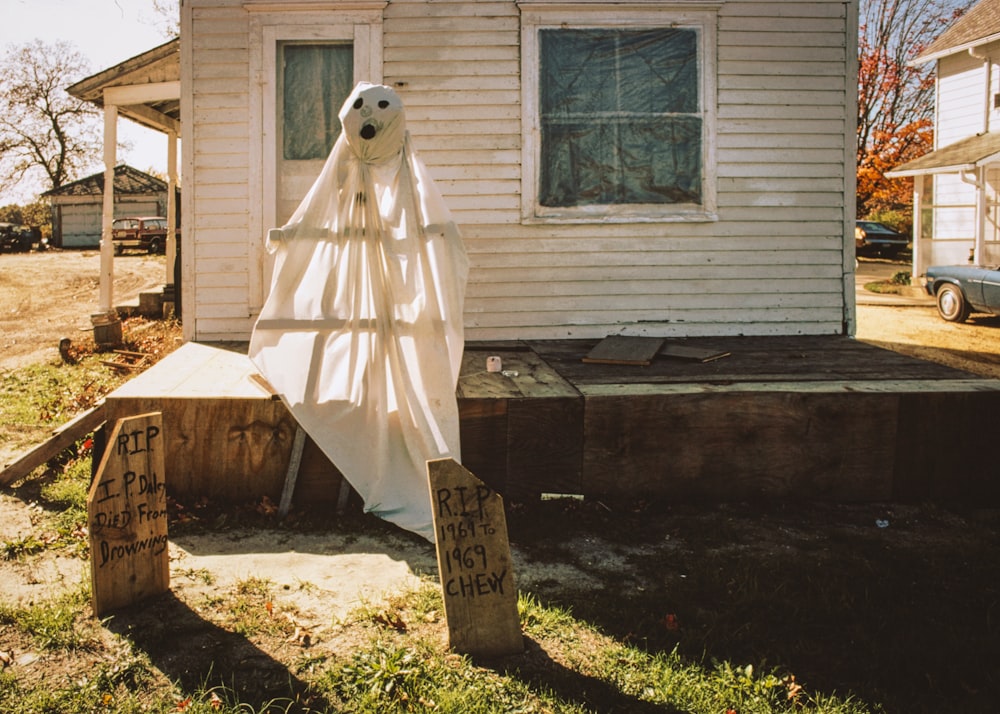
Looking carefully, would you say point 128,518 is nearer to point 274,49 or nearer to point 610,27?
point 274,49

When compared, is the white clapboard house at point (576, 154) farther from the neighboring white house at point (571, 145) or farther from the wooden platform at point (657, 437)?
the wooden platform at point (657, 437)

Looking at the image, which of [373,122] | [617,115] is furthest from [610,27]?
[373,122]

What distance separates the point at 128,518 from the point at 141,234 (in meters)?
27.8

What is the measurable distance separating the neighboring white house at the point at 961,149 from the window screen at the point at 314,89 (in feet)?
46.7

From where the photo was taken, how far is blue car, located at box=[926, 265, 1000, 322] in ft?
40.7

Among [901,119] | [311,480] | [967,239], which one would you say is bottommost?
[311,480]

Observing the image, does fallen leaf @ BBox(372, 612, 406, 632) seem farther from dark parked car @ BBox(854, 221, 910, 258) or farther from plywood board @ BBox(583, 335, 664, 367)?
dark parked car @ BBox(854, 221, 910, 258)

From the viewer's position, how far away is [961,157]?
1714 cm

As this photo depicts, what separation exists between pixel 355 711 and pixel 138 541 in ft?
4.24

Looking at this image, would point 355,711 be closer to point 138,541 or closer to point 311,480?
point 138,541

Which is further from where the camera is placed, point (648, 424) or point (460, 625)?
point (648, 424)

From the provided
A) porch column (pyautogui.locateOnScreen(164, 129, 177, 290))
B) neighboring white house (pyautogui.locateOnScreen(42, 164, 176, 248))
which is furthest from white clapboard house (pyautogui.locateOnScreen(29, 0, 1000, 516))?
neighboring white house (pyautogui.locateOnScreen(42, 164, 176, 248))

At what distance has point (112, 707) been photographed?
274cm

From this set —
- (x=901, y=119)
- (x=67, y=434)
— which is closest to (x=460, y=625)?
(x=67, y=434)
